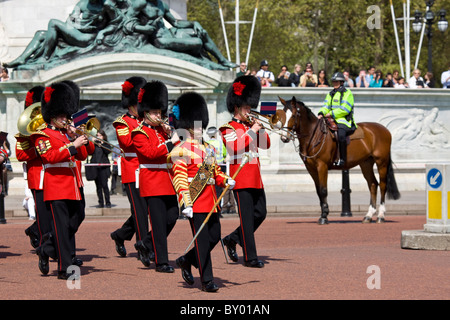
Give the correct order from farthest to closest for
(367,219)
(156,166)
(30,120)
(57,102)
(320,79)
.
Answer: (320,79), (367,219), (30,120), (156,166), (57,102)

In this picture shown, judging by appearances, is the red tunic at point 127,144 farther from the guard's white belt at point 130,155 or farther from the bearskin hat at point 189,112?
the bearskin hat at point 189,112

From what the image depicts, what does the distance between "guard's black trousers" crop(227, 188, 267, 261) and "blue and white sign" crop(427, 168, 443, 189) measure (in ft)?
8.20

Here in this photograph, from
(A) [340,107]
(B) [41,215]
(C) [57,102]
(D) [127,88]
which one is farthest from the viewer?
(A) [340,107]

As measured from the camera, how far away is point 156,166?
10523 millimetres

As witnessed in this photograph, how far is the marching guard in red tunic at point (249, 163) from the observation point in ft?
34.8

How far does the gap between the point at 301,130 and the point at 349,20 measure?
30.3 m

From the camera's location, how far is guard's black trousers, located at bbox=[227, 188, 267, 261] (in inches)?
418

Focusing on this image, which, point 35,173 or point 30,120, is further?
point 35,173

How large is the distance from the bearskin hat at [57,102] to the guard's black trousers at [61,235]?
0.82m

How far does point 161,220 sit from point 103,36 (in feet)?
39.4

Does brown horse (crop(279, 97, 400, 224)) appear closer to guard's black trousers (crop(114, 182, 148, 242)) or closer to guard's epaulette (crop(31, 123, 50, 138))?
guard's black trousers (crop(114, 182, 148, 242))

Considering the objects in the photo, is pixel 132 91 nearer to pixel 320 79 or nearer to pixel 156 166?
pixel 156 166

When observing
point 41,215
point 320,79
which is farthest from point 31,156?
point 320,79

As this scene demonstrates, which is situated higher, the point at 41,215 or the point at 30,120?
the point at 30,120
